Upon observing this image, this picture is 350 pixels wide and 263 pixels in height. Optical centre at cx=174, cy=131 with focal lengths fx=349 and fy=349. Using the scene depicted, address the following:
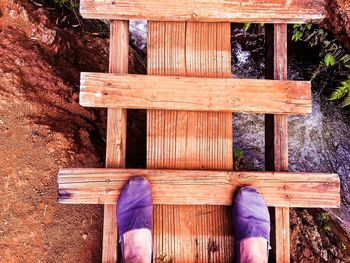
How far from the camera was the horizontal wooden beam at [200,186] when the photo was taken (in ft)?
8.47

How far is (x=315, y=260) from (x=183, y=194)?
1.41 metres

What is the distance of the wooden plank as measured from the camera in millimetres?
2701

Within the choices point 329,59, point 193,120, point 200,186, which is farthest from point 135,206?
point 329,59

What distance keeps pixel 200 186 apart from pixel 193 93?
705mm

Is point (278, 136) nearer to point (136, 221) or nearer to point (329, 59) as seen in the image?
point (329, 59)

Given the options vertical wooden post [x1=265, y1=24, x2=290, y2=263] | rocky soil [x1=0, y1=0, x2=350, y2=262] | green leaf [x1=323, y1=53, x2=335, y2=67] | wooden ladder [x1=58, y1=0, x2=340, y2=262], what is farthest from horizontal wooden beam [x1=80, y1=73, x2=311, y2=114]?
green leaf [x1=323, y1=53, x2=335, y2=67]

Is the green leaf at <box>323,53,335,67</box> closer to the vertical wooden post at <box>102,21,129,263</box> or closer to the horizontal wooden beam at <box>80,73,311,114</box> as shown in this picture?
the horizontal wooden beam at <box>80,73,311,114</box>

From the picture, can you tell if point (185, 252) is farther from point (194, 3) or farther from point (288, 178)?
point (194, 3)

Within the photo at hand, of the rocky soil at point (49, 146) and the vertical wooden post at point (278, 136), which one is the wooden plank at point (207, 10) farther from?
the rocky soil at point (49, 146)

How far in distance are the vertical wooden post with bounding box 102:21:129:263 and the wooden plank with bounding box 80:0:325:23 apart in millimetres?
129

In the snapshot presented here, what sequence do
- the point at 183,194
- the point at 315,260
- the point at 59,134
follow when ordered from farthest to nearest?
the point at 315,260 < the point at 59,134 < the point at 183,194

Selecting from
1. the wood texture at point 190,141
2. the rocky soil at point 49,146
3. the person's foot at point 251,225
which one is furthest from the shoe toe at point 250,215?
the rocky soil at point 49,146

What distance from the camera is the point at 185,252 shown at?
269cm

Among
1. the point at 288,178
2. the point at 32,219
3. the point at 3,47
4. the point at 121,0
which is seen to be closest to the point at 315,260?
the point at 288,178
